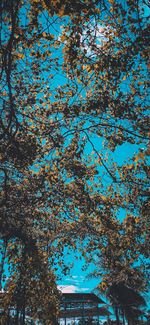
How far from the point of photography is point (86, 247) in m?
13.2

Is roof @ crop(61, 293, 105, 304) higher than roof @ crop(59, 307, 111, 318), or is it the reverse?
roof @ crop(61, 293, 105, 304)

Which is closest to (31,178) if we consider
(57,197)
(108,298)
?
(57,197)

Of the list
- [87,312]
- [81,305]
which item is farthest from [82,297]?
[87,312]

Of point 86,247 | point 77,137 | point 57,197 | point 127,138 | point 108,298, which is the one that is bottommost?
point 108,298

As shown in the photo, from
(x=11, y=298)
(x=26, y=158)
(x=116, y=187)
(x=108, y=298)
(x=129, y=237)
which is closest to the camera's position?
(x=26, y=158)

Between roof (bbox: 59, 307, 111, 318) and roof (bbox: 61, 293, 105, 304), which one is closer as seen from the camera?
roof (bbox: 61, 293, 105, 304)

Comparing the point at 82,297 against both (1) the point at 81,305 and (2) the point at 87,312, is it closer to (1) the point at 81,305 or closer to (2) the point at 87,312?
(1) the point at 81,305

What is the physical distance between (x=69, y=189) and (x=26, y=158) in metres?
2.73

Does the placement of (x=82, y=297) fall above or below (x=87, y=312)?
above

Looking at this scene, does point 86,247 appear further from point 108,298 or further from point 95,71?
point 108,298

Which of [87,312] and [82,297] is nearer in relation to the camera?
[82,297]

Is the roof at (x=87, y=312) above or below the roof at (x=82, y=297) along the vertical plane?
below

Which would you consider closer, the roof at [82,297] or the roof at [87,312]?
the roof at [82,297]

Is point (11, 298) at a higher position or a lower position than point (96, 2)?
lower
